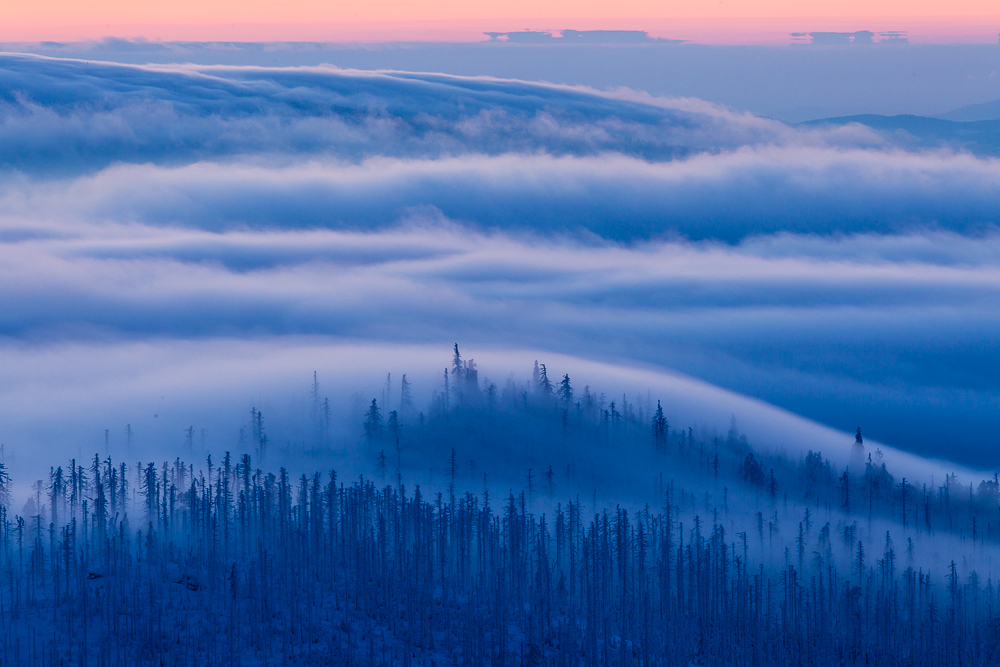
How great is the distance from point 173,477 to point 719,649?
63.4 meters

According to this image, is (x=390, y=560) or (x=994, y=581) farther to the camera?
(x=994, y=581)

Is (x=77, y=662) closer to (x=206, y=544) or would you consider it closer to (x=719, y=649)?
(x=206, y=544)

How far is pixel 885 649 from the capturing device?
111312 mm

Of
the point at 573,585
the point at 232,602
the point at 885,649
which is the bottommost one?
the point at 885,649

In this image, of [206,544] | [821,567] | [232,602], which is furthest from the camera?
[821,567]

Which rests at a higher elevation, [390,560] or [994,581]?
[390,560]

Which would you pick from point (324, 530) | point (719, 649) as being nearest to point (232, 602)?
point (324, 530)

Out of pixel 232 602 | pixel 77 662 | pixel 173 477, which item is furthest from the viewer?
pixel 173 477

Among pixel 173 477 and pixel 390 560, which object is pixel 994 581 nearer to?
pixel 390 560

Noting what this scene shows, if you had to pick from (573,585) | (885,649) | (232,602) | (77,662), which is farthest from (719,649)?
(77,662)

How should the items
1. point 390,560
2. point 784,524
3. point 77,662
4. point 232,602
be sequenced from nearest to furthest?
1. point 77,662
2. point 232,602
3. point 390,560
4. point 784,524

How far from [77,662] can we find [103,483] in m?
35.8

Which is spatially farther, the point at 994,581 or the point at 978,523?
the point at 978,523

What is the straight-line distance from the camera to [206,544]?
93.7m
